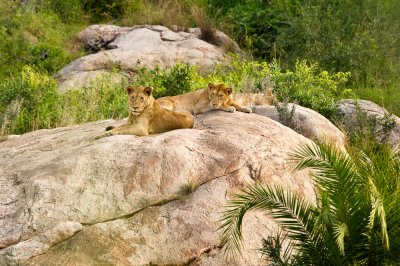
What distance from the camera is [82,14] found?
84.2 feet

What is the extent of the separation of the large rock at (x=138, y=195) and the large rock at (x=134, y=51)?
9406 mm

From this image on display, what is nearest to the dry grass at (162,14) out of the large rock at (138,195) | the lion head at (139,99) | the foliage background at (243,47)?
the foliage background at (243,47)

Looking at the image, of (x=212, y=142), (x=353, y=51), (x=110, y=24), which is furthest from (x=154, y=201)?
(x=110, y=24)

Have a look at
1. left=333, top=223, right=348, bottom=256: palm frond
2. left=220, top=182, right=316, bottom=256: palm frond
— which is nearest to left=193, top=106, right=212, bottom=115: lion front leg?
left=220, top=182, right=316, bottom=256: palm frond

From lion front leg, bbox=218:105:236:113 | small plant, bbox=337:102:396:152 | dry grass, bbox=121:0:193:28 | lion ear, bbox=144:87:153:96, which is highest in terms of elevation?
lion ear, bbox=144:87:153:96

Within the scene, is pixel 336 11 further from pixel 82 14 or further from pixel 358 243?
pixel 358 243

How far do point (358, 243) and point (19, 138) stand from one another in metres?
5.95

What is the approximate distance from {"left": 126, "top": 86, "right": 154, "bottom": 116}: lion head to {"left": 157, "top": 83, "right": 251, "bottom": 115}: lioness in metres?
1.71

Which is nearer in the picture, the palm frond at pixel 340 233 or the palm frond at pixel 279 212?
the palm frond at pixel 340 233

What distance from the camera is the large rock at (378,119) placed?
14352 mm

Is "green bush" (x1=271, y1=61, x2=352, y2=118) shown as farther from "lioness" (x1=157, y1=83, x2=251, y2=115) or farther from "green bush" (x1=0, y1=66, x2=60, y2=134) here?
"green bush" (x1=0, y1=66, x2=60, y2=134)

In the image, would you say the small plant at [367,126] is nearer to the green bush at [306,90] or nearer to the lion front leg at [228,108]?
the green bush at [306,90]

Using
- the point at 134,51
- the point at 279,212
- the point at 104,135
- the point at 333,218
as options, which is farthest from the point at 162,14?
the point at 333,218

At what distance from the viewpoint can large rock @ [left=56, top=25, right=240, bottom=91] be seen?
65.1 feet
